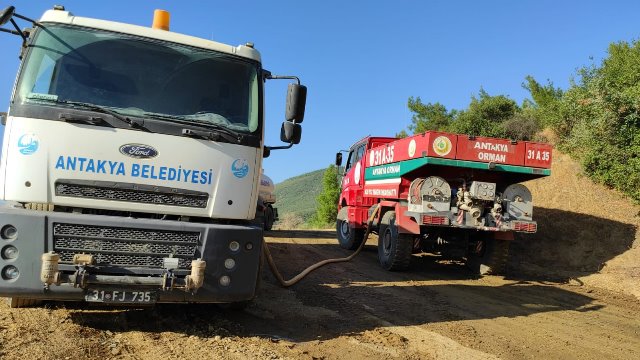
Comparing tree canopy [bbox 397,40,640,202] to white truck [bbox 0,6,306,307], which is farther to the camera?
tree canopy [bbox 397,40,640,202]

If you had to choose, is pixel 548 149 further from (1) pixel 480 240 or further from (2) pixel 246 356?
(2) pixel 246 356

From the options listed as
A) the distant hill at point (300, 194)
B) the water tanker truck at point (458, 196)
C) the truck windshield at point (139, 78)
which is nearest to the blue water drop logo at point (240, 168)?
A: the truck windshield at point (139, 78)

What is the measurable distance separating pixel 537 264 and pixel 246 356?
9005 millimetres

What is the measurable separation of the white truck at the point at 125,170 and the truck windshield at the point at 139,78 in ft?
0.04

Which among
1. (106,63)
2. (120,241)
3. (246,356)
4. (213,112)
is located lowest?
(246,356)

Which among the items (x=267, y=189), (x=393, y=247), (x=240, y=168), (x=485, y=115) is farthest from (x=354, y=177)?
(x=485, y=115)

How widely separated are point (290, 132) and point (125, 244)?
6.83 ft

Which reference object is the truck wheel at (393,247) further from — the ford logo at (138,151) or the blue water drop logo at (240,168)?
the ford logo at (138,151)

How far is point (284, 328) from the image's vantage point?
17.6ft

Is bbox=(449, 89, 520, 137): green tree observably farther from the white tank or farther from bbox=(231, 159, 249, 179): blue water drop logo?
bbox=(231, 159, 249, 179): blue water drop logo

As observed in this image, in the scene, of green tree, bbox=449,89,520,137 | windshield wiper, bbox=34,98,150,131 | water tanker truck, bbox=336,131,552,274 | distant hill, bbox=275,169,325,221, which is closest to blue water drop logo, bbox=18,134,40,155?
windshield wiper, bbox=34,98,150,131

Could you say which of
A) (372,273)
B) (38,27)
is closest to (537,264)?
(372,273)

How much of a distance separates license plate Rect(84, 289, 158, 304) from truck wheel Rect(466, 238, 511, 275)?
7.25m

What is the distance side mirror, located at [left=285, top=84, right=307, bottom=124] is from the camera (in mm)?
5375
